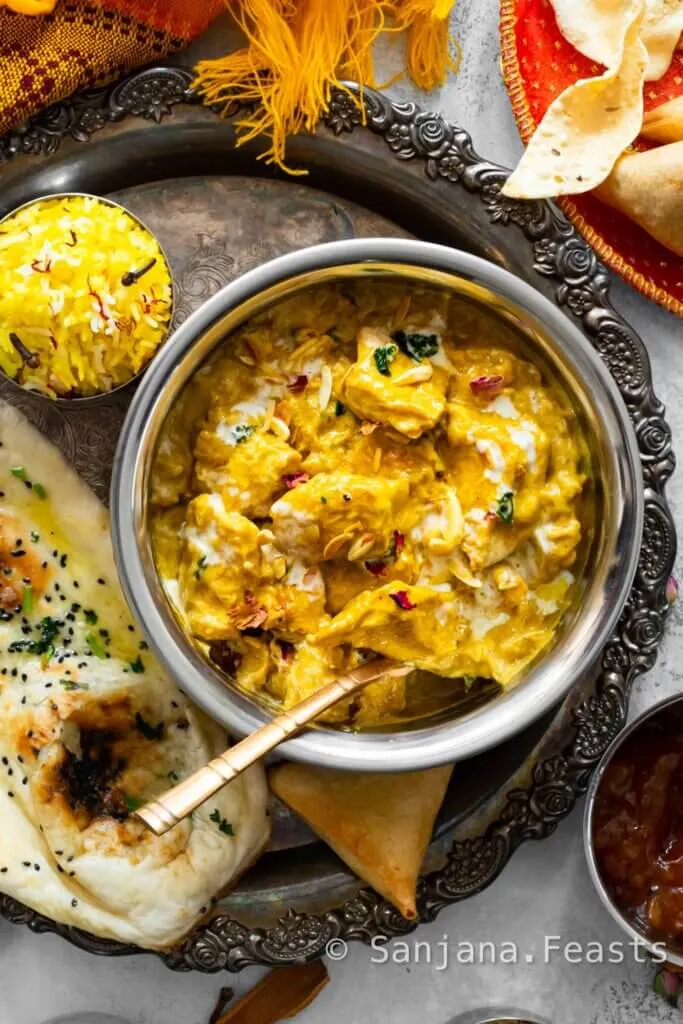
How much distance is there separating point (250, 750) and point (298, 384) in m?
0.70

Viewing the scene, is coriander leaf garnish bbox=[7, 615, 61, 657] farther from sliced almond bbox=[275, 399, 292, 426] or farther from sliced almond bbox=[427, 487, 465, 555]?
sliced almond bbox=[427, 487, 465, 555]

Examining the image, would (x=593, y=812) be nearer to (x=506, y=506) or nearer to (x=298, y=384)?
(x=506, y=506)

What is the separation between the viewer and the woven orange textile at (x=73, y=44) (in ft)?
6.50

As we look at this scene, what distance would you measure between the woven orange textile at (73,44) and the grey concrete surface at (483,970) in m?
1.12

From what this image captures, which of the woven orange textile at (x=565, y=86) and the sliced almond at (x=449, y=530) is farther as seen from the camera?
the woven orange textile at (x=565, y=86)

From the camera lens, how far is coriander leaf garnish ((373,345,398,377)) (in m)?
1.86

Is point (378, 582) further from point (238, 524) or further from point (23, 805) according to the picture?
point (23, 805)

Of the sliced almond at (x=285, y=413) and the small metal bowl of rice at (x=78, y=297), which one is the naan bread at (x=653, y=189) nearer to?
the sliced almond at (x=285, y=413)

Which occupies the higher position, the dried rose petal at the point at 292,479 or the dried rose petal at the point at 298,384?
the dried rose petal at the point at 298,384

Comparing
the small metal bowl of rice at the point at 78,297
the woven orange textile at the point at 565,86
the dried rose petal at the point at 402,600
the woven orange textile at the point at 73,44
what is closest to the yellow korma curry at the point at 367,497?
the dried rose petal at the point at 402,600

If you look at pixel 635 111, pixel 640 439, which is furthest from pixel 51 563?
pixel 635 111

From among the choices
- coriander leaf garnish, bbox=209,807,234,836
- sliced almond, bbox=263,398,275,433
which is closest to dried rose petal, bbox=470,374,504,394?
sliced almond, bbox=263,398,275,433

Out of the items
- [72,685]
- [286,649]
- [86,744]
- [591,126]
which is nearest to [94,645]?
[72,685]

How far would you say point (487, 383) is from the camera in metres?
1.89
